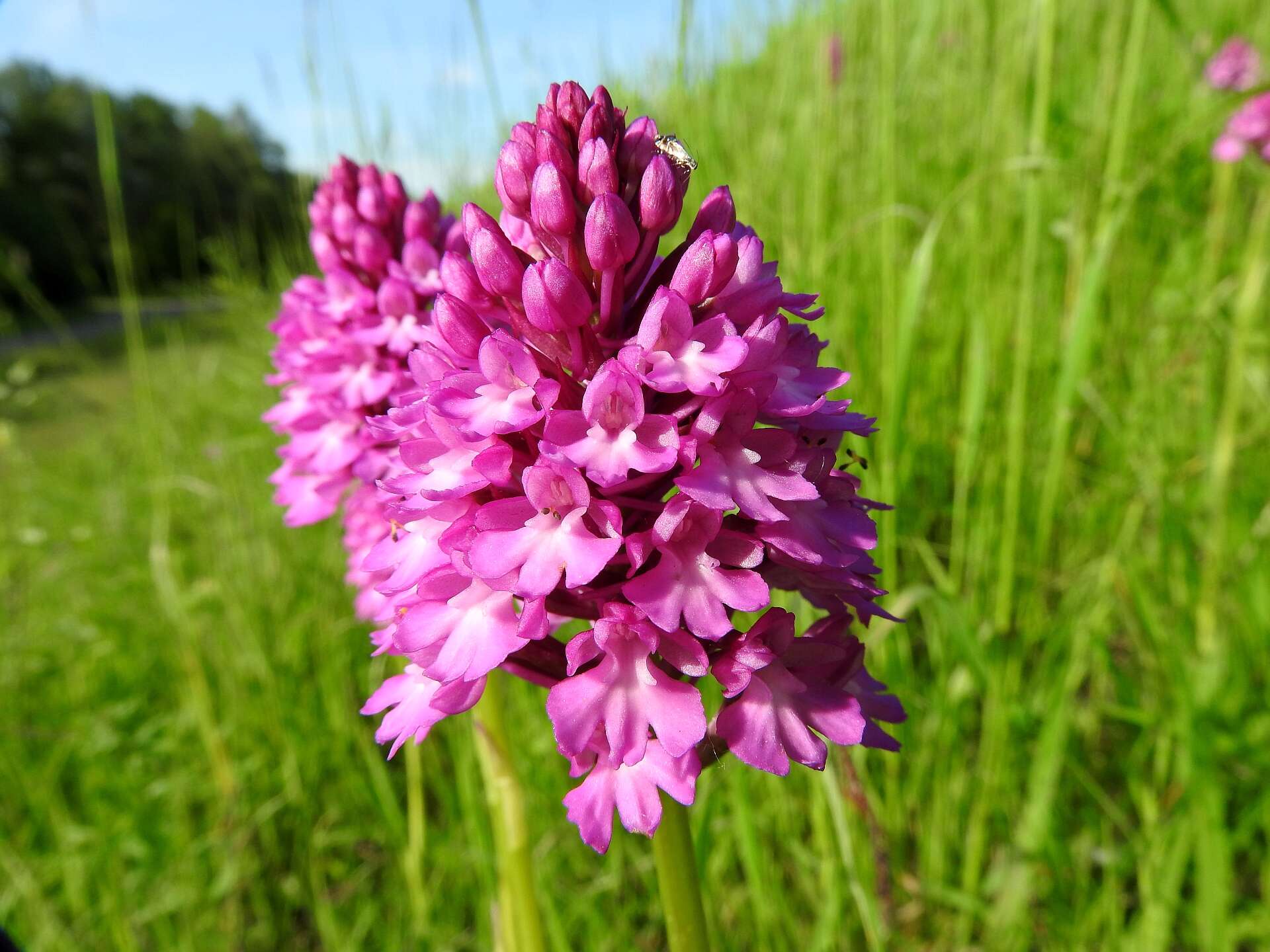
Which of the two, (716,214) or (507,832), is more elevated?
(716,214)

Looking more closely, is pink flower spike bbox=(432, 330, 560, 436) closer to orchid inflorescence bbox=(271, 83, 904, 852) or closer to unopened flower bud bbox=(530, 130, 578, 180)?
orchid inflorescence bbox=(271, 83, 904, 852)

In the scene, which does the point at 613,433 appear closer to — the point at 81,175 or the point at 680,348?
the point at 680,348

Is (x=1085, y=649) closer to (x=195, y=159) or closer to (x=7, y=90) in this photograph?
(x=195, y=159)

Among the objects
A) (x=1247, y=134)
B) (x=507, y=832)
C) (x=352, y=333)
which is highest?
(x=1247, y=134)

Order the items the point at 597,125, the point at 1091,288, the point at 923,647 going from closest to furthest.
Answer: the point at 597,125 → the point at 1091,288 → the point at 923,647

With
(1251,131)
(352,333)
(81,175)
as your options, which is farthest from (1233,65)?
(81,175)

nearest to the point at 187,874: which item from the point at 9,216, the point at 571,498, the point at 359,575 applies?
the point at 359,575
